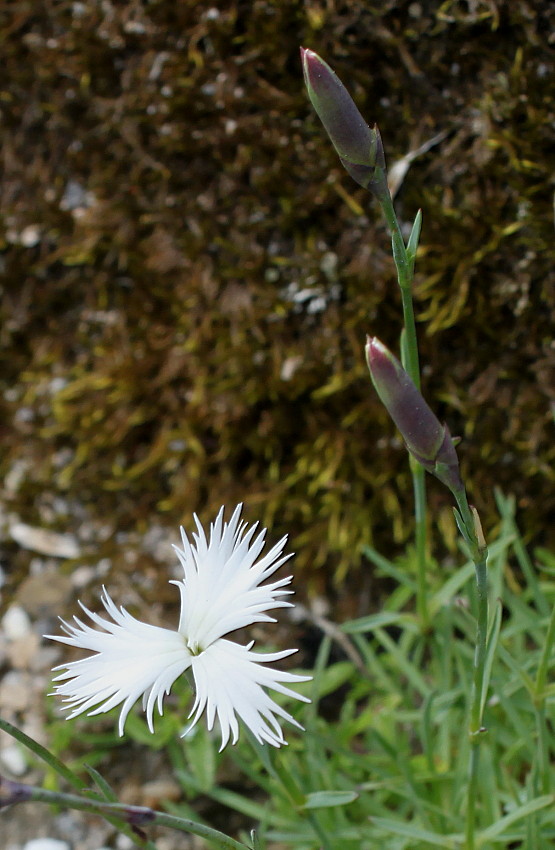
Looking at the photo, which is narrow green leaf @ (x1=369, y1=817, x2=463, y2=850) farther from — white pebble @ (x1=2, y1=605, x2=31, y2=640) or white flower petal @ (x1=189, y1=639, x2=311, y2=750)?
white pebble @ (x1=2, y1=605, x2=31, y2=640)

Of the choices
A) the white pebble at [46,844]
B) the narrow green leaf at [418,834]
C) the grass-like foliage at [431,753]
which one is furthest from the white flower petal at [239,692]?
the white pebble at [46,844]

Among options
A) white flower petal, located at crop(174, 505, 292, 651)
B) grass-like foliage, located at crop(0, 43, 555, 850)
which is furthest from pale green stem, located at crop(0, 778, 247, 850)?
white flower petal, located at crop(174, 505, 292, 651)

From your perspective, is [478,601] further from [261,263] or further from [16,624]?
[16,624]

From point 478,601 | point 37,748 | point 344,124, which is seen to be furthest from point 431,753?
point 344,124

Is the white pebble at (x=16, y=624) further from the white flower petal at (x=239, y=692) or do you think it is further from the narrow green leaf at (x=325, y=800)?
the white flower petal at (x=239, y=692)

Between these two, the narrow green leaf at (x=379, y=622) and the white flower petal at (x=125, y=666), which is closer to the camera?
the white flower petal at (x=125, y=666)

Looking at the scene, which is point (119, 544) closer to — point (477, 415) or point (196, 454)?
point (196, 454)
